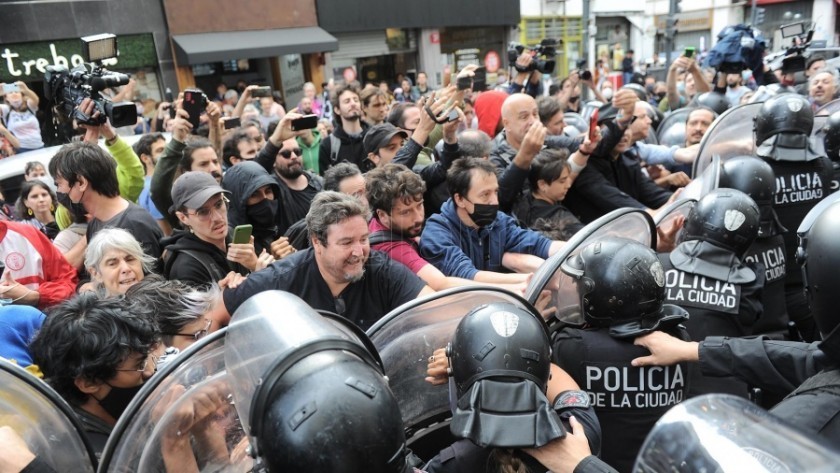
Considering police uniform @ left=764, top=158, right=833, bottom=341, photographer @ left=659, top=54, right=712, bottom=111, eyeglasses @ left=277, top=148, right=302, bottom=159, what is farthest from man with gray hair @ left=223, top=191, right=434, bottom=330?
photographer @ left=659, top=54, right=712, bottom=111

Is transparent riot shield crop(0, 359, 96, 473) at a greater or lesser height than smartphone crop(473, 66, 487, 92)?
lesser

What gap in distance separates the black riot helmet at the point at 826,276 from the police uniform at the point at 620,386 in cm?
54

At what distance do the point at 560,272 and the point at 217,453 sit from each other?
1357 millimetres

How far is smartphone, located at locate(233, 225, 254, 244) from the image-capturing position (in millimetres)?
2929

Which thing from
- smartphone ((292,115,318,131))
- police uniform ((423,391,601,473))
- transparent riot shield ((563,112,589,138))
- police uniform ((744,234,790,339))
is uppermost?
smartphone ((292,115,318,131))

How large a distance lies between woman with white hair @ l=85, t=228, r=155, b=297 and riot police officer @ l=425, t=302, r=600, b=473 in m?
1.96

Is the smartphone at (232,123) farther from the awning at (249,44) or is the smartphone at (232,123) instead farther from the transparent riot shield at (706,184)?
the awning at (249,44)

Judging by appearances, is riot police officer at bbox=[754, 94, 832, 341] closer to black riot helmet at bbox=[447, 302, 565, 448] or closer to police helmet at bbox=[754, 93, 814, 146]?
police helmet at bbox=[754, 93, 814, 146]

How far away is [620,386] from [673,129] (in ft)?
15.7

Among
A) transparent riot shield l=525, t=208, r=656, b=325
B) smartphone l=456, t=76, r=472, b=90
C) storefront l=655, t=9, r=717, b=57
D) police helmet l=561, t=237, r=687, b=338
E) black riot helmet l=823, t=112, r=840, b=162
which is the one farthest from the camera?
storefront l=655, t=9, r=717, b=57

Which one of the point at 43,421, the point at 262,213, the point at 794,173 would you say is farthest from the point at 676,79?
the point at 43,421

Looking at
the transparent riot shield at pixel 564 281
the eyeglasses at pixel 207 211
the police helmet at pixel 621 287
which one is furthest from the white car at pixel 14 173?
the police helmet at pixel 621 287

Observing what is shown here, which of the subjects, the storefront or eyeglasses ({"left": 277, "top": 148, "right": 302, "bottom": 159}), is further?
the storefront

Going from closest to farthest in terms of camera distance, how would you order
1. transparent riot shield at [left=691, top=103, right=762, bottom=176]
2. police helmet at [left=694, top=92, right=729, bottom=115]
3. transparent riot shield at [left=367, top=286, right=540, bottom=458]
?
transparent riot shield at [left=367, top=286, right=540, bottom=458] < transparent riot shield at [left=691, top=103, right=762, bottom=176] < police helmet at [left=694, top=92, right=729, bottom=115]
